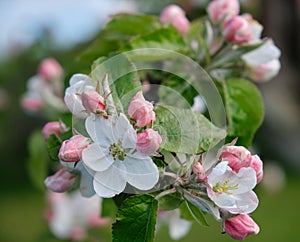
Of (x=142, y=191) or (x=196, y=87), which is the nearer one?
(x=142, y=191)

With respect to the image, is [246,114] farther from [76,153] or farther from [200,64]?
[76,153]

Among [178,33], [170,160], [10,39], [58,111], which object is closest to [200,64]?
[178,33]

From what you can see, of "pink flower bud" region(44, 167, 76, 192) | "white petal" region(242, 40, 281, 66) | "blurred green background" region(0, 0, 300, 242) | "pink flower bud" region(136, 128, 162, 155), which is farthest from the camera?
"blurred green background" region(0, 0, 300, 242)

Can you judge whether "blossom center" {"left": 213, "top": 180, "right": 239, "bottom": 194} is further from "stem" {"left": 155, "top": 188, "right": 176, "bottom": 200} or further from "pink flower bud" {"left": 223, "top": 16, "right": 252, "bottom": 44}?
"pink flower bud" {"left": 223, "top": 16, "right": 252, "bottom": 44}

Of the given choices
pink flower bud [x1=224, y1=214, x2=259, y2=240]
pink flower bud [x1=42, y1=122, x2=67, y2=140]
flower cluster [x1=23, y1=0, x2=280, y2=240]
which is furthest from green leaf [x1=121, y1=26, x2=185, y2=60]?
pink flower bud [x1=224, y1=214, x2=259, y2=240]

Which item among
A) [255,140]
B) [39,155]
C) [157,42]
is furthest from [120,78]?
[255,140]

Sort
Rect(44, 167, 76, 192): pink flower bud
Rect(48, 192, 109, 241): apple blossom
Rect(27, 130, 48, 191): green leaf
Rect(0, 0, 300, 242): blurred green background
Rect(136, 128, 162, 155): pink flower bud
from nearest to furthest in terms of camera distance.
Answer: Rect(136, 128, 162, 155): pink flower bud < Rect(44, 167, 76, 192): pink flower bud < Rect(27, 130, 48, 191): green leaf < Rect(48, 192, 109, 241): apple blossom < Rect(0, 0, 300, 242): blurred green background
